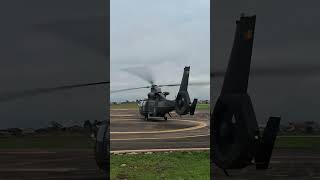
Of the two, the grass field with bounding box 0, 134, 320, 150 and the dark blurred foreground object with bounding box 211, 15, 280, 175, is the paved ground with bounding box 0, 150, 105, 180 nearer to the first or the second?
the grass field with bounding box 0, 134, 320, 150

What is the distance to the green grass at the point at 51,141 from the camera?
8016 millimetres

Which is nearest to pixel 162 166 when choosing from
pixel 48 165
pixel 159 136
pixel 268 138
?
pixel 48 165

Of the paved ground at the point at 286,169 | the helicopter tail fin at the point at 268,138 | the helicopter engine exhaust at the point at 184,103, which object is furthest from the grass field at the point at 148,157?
the helicopter engine exhaust at the point at 184,103

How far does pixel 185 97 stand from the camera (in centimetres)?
3080

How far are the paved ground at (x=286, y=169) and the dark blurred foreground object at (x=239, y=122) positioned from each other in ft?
0.88

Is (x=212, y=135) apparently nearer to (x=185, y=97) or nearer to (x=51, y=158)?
(x=51, y=158)

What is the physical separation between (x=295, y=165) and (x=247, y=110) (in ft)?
16.3

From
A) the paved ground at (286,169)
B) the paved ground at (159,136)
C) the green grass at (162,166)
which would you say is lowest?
the paved ground at (159,136)

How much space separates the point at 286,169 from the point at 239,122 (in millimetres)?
3577

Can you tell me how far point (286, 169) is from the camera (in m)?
10.6

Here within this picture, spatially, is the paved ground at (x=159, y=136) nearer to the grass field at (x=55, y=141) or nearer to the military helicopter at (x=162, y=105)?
the military helicopter at (x=162, y=105)

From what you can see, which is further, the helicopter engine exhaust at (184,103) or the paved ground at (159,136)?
the helicopter engine exhaust at (184,103)

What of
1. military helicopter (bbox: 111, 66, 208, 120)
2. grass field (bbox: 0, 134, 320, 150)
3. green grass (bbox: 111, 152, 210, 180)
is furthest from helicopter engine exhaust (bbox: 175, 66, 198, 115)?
grass field (bbox: 0, 134, 320, 150)

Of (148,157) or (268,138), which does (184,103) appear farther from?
(268,138)
